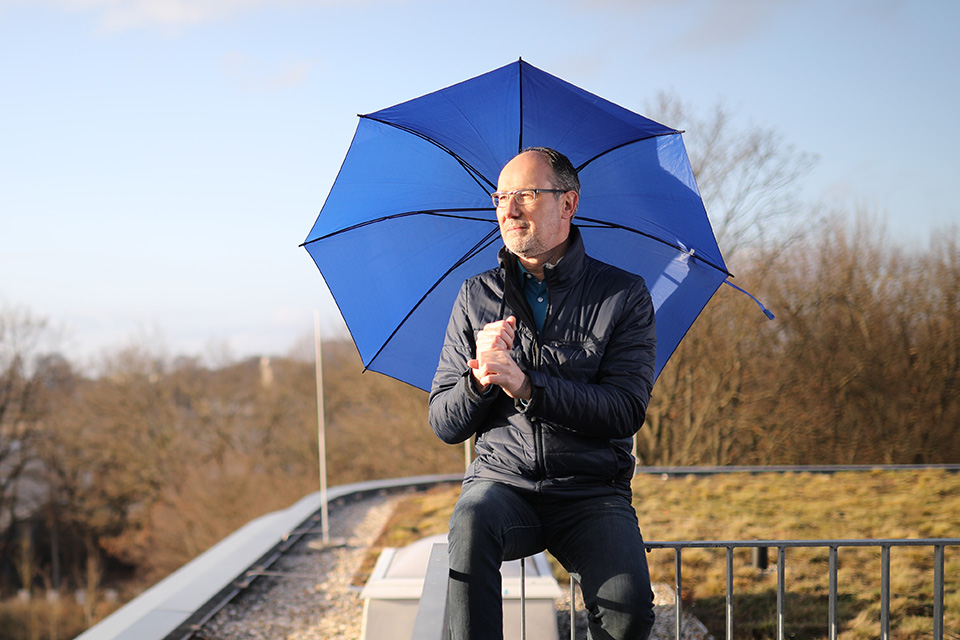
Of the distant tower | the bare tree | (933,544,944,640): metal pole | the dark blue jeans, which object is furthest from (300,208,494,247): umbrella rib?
the distant tower

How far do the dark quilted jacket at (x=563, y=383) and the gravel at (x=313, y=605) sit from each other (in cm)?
377

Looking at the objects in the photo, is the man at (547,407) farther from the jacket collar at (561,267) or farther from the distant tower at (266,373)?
the distant tower at (266,373)

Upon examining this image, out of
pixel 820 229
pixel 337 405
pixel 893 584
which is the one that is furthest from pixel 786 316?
pixel 337 405

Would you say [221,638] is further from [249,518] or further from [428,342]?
[249,518]

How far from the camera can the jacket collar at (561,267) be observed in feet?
7.60

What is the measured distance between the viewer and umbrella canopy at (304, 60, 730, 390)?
2.65 metres

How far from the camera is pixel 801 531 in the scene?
8398 millimetres

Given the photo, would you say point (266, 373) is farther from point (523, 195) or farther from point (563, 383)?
point (563, 383)

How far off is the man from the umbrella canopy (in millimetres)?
405

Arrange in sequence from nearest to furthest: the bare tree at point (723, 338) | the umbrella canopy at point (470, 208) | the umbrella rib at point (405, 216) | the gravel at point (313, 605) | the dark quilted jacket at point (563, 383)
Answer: the dark quilted jacket at point (563, 383)
the umbrella canopy at point (470, 208)
the umbrella rib at point (405, 216)
the gravel at point (313, 605)
the bare tree at point (723, 338)

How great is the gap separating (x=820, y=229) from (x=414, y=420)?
10994 millimetres

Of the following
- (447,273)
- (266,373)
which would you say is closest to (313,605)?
(447,273)

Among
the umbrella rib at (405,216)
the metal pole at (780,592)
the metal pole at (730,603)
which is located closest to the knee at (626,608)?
the metal pole at (730,603)

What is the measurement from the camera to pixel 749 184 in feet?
50.9
